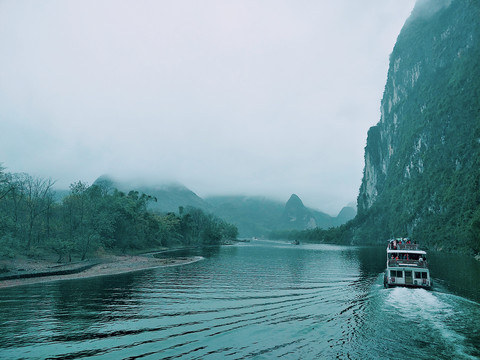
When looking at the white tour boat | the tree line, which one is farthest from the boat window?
the tree line

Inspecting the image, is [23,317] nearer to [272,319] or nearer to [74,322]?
[74,322]

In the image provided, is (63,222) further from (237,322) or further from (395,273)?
(395,273)

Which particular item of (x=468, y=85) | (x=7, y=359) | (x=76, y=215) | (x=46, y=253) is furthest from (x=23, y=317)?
(x=468, y=85)

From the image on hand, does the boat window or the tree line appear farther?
the tree line

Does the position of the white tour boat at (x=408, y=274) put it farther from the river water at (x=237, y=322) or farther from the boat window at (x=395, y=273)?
the river water at (x=237, y=322)

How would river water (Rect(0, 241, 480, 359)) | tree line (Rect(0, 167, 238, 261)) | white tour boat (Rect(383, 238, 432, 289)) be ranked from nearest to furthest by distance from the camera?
1. river water (Rect(0, 241, 480, 359))
2. white tour boat (Rect(383, 238, 432, 289))
3. tree line (Rect(0, 167, 238, 261))

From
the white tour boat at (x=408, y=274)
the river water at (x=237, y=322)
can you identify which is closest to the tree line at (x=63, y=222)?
the river water at (x=237, y=322)

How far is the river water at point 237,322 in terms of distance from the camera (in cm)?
1747

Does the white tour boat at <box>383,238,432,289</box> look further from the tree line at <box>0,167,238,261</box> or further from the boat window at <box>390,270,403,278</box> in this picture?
the tree line at <box>0,167,238,261</box>

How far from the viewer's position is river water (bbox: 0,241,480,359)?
17.5 meters

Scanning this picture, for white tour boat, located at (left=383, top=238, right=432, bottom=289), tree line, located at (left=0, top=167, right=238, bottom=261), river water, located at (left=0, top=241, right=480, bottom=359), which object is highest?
tree line, located at (left=0, top=167, right=238, bottom=261)

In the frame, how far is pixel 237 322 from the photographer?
22.8 metres

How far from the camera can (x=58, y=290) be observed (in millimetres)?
Answer: 36969

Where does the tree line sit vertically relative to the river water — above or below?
above
